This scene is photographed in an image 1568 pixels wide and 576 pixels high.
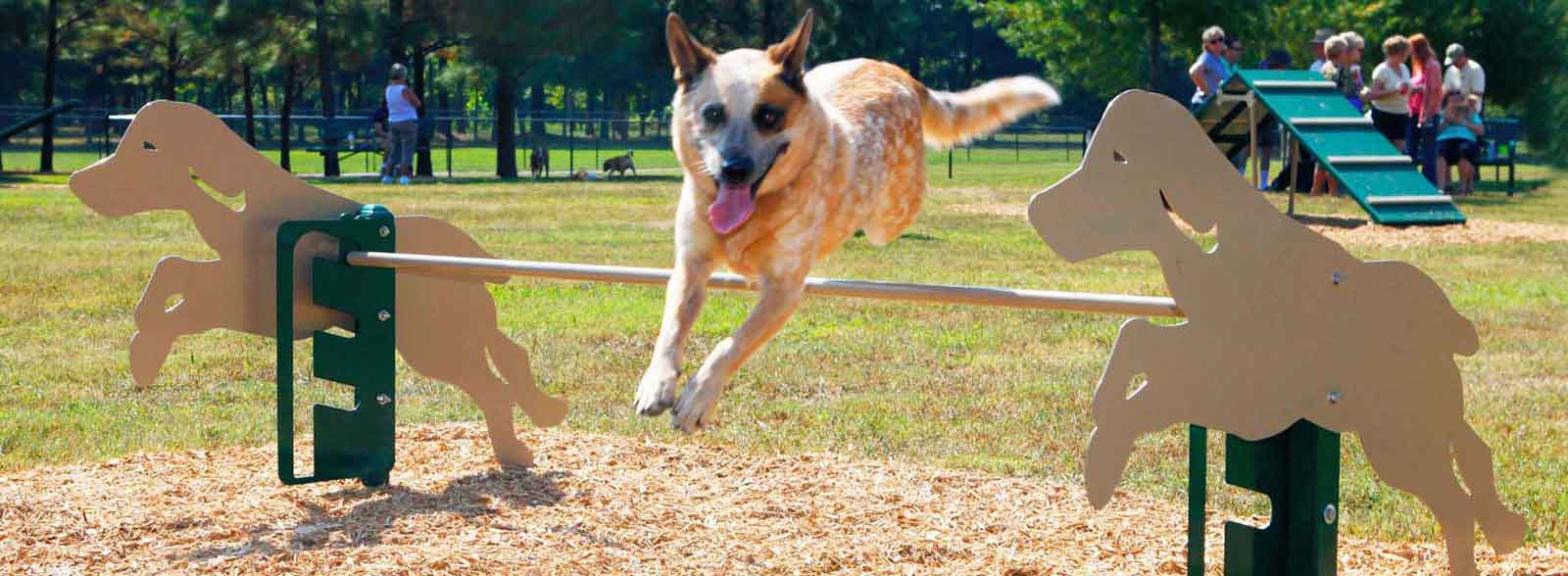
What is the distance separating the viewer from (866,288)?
423 cm

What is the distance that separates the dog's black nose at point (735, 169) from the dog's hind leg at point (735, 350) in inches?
13.2

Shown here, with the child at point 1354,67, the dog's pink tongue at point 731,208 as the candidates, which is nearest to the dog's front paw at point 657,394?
the dog's pink tongue at point 731,208

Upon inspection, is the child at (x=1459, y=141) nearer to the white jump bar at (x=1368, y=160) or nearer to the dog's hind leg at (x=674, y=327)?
the white jump bar at (x=1368, y=160)

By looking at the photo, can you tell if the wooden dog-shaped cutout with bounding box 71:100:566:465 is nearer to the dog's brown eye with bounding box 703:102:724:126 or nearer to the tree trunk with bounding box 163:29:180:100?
the dog's brown eye with bounding box 703:102:724:126

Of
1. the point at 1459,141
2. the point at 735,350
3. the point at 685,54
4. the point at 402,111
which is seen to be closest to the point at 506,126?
the point at 402,111

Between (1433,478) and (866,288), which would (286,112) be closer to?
(866,288)

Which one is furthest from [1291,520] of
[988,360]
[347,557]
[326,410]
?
[988,360]

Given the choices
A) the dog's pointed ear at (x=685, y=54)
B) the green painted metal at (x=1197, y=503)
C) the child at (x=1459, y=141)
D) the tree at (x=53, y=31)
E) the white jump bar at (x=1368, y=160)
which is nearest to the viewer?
the green painted metal at (x=1197, y=503)

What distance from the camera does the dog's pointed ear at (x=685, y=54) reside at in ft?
13.5

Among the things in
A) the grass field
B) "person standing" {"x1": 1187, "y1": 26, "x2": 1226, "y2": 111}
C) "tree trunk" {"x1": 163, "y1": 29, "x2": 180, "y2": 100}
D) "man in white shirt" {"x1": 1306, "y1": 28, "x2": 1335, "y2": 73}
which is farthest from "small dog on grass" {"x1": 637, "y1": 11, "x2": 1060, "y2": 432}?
"tree trunk" {"x1": 163, "y1": 29, "x2": 180, "y2": 100}

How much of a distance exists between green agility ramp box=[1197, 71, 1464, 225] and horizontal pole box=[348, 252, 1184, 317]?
431 inches

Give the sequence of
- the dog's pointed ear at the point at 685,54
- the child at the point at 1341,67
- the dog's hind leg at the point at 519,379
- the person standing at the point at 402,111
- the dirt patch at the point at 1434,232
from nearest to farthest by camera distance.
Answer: the dog's pointed ear at the point at 685,54, the dog's hind leg at the point at 519,379, the dirt patch at the point at 1434,232, the child at the point at 1341,67, the person standing at the point at 402,111

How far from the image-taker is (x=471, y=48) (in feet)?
106

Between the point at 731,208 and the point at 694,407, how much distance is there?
0.53 meters
